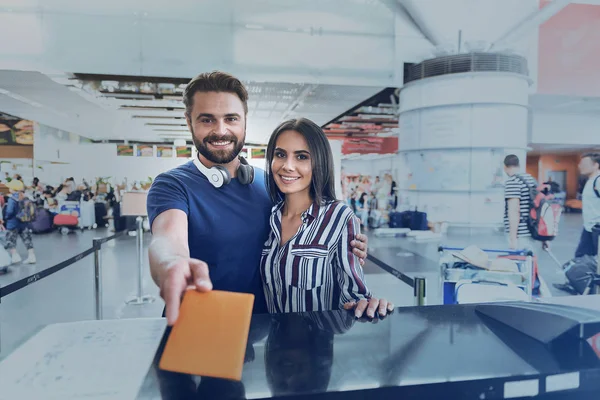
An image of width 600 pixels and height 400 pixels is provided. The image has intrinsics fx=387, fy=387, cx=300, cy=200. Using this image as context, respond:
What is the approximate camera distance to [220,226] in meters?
1.48

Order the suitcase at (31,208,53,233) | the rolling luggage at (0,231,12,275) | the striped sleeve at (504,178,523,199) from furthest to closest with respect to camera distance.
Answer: the suitcase at (31,208,53,233)
the rolling luggage at (0,231,12,275)
the striped sleeve at (504,178,523,199)

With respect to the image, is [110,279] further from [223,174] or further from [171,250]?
[171,250]

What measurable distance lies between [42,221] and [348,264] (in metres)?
7.17

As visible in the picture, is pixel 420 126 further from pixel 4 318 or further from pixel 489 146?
pixel 4 318

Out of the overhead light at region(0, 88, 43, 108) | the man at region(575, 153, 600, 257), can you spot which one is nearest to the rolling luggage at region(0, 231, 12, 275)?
the overhead light at region(0, 88, 43, 108)

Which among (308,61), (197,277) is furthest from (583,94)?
(197,277)

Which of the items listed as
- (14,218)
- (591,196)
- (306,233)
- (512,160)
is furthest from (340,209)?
(14,218)

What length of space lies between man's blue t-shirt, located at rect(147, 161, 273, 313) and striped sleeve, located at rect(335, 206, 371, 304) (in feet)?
1.05

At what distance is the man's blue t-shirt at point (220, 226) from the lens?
146 centimetres

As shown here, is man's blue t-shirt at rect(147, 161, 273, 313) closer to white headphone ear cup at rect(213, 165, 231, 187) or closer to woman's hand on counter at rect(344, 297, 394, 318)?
white headphone ear cup at rect(213, 165, 231, 187)

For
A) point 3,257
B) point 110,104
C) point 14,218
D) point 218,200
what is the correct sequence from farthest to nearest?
point 110,104, point 14,218, point 3,257, point 218,200

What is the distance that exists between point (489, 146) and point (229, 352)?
23.9ft

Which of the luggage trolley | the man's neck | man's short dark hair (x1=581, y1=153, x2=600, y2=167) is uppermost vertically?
man's short dark hair (x1=581, y1=153, x2=600, y2=167)

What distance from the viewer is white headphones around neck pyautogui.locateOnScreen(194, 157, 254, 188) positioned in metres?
1.54
